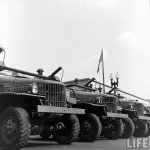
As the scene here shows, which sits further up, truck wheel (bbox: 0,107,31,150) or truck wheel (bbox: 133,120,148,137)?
truck wheel (bbox: 0,107,31,150)

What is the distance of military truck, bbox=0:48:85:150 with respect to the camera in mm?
7016

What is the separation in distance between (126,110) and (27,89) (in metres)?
7.33

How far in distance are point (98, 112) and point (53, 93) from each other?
314 cm

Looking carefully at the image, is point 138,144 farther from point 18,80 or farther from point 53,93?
point 18,80

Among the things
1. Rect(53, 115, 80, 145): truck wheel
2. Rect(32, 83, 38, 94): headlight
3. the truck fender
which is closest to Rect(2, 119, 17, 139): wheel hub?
Rect(32, 83, 38, 94): headlight

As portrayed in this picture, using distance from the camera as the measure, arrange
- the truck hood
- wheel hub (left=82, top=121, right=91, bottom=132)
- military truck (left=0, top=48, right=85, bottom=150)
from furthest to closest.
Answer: wheel hub (left=82, top=121, right=91, bottom=132)
the truck hood
military truck (left=0, top=48, right=85, bottom=150)

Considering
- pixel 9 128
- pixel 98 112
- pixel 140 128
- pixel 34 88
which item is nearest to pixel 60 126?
pixel 34 88

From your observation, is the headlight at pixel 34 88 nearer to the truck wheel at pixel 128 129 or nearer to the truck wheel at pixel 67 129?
the truck wheel at pixel 67 129

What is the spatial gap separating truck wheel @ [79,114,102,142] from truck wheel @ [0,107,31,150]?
3446mm

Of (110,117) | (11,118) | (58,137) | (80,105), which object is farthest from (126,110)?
(11,118)

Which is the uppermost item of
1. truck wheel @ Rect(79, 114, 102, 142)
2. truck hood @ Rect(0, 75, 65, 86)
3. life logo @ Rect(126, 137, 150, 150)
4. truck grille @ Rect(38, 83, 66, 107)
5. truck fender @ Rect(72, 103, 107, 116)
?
truck hood @ Rect(0, 75, 65, 86)

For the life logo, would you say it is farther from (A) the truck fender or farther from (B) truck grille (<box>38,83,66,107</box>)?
(B) truck grille (<box>38,83,66,107</box>)

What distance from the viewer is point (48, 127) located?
859 cm

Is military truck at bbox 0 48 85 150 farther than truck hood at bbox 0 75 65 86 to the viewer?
No
